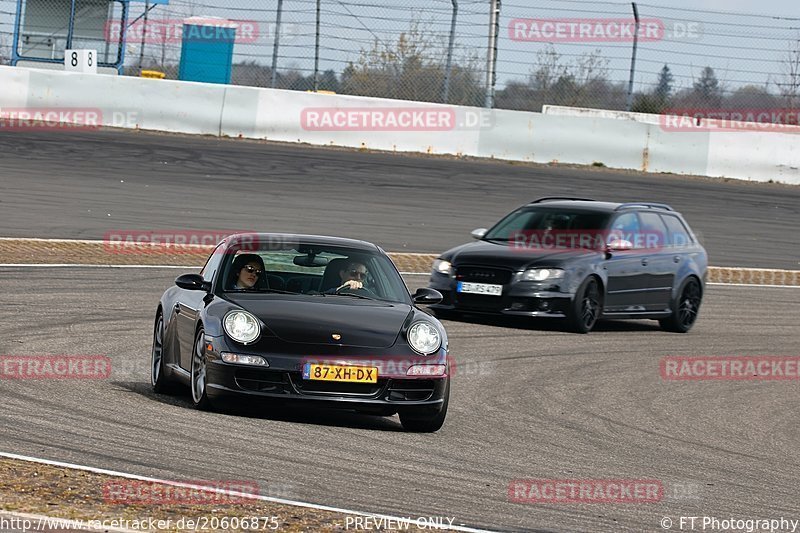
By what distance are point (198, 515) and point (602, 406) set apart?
5408 millimetres

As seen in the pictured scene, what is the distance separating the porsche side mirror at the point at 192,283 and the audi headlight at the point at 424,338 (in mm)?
1543

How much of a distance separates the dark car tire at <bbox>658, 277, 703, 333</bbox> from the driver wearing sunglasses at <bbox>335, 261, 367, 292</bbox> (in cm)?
748

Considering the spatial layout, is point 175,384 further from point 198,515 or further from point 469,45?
point 469,45

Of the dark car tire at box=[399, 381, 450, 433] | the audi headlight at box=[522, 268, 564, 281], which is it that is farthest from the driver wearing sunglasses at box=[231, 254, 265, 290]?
the audi headlight at box=[522, 268, 564, 281]

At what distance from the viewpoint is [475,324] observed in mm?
15344

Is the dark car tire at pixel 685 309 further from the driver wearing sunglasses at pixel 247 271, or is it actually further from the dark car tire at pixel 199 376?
the dark car tire at pixel 199 376

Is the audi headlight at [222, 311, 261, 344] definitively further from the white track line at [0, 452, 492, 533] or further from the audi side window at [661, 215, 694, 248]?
the audi side window at [661, 215, 694, 248]

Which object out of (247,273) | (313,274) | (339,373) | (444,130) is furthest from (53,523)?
(444,130)

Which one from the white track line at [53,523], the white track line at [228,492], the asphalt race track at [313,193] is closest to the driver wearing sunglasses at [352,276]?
the white track line at [228,492]

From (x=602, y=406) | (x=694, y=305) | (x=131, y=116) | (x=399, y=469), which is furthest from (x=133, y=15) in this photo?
(x=399, y=469)

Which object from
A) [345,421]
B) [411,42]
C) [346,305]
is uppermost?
[411,42]

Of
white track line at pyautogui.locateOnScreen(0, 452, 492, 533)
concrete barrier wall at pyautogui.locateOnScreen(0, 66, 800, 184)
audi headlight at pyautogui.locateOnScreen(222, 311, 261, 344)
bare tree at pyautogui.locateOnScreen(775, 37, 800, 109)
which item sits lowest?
white track line at pyautogui.locateOnScreen(0, 452, 492, 533)

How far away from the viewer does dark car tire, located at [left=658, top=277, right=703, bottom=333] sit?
16.5 metres

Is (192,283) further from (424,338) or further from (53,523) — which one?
(53,523)
